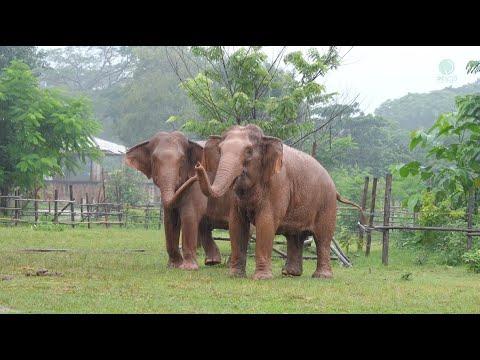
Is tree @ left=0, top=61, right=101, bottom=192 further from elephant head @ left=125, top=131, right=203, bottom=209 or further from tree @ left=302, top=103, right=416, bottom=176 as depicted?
elephant head @ left=125, top=131, right=203, bottom=209

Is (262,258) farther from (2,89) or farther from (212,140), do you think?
(2,89)

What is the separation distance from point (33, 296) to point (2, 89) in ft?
77.4

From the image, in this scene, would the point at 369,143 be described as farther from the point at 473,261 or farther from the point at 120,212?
the point at 473,261

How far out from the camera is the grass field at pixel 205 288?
Result: 7.64 meters

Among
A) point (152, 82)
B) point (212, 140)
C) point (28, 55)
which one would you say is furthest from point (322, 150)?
point (212, 140)

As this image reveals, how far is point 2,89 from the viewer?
29984 millimetres

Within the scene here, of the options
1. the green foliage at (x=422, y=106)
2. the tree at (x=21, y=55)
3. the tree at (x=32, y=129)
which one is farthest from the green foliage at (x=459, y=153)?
the green foliage at (x=422, y=106)

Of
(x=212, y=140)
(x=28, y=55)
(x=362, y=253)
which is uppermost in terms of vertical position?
(x=28, y=55)

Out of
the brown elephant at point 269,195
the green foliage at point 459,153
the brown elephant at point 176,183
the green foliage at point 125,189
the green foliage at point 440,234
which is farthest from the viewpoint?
the green foliage at point 125,189

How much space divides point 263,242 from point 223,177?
1.29 m

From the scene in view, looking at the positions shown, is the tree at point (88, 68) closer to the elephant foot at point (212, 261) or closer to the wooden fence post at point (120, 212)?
the wooden fence post at point (120, 212)

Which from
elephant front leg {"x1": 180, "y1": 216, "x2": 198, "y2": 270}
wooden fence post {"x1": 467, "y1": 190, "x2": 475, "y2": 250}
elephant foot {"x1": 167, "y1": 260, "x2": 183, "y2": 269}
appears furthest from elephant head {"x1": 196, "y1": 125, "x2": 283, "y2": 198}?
wooden fence post {"x1": 467, "y1": 190, "x2": 475, "y2": 250}

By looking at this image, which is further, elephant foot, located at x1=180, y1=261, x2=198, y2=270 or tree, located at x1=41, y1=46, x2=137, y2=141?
tree, located at x1=41, y1=46, x2=137, y2=141

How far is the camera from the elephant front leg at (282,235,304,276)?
468 inches
